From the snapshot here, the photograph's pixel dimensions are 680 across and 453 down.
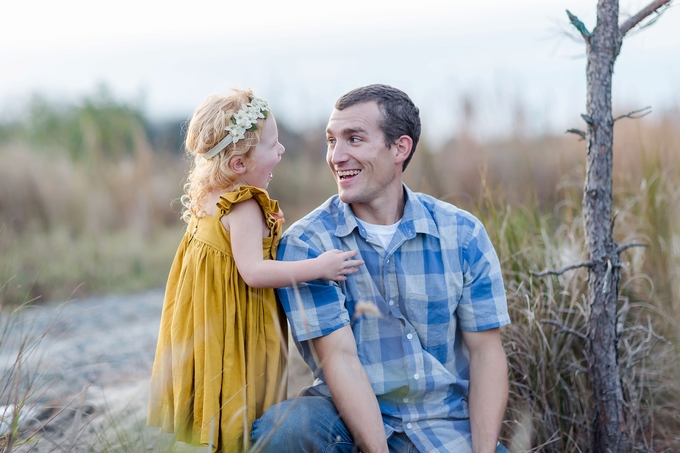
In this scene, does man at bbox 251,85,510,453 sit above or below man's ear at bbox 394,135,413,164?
below

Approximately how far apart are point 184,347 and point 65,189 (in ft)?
19.9

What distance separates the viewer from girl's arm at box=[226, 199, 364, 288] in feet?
7.68

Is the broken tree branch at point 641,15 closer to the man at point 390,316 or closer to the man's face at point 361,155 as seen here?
the man at point 390,316

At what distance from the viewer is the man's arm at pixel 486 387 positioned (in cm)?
240

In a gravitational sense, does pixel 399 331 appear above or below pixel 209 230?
below

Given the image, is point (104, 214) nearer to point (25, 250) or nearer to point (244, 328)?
point (25, 250)

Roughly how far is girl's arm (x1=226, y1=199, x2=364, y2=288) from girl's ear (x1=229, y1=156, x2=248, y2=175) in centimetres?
21

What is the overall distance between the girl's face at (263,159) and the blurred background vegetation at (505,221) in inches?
15.6

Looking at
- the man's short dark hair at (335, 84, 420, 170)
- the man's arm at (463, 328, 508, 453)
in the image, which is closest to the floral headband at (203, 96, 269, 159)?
the man's short dark hair at (335, 84, 420, 170)

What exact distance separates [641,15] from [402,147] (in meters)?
1.07

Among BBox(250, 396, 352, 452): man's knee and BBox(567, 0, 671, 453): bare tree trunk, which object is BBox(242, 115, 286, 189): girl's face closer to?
BBox(250, 396, 352, 452): man's knee

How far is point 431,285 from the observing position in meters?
2.53

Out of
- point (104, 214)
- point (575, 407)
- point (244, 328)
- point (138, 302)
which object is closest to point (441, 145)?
point (138, 302)

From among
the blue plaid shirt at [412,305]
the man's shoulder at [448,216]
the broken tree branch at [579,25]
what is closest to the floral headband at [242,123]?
the blue plaid shirt at [412,305]
